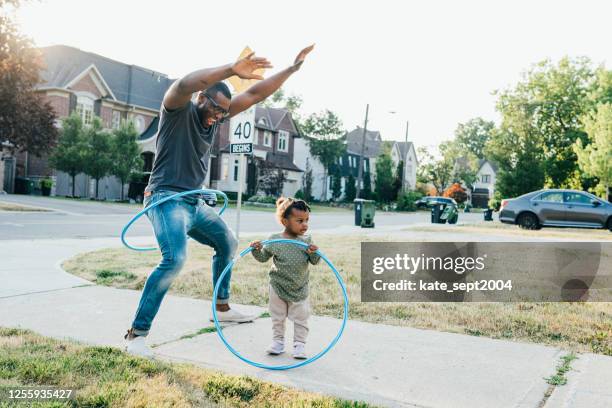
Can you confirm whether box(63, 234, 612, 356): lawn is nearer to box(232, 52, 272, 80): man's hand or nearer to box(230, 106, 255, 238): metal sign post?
box(232, 52, 272, 80): man's hand

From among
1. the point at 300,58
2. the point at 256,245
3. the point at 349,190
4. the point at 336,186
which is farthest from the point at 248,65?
the point at 336,186

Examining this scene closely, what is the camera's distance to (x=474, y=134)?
109250 mm

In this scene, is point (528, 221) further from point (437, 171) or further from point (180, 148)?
point (437, 171)

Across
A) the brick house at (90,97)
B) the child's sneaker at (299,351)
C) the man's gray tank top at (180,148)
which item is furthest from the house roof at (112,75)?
the child's sneaker at (299,351)

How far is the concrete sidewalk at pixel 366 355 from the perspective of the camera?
3.39 m

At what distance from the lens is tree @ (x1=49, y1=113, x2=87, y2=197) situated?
110ft

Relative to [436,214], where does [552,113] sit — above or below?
above

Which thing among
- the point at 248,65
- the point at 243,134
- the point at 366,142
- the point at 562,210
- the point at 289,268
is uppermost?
the point at 366,142

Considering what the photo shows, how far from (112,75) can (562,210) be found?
3541 centimetres

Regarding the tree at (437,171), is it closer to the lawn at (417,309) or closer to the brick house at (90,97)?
the brick house at (90,97)

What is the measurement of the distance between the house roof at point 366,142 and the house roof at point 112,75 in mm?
31116

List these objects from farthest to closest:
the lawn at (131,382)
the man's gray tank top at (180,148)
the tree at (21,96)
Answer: the tree at (21,96)
the man's gray tank top at (180,148)
the lawn at (131,382)

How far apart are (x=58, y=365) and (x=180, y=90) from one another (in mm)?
1901

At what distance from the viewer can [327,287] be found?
22.5 ft
